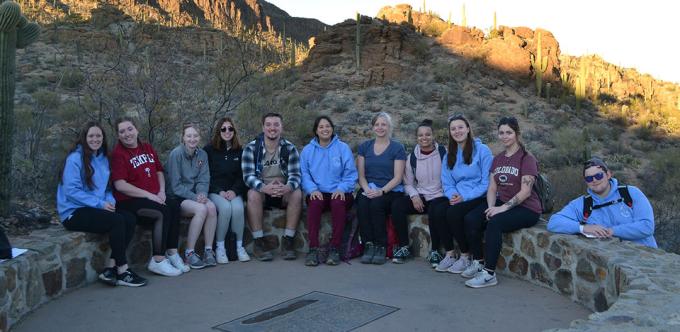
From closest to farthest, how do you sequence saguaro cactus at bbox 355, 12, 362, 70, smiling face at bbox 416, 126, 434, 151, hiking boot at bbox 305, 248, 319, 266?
hiking boot at bbox 305, 248, 319, 266, smiling face at bbox 416, 126, 434, 151, saguaro cactus at bbox 355, 12, 362, 70

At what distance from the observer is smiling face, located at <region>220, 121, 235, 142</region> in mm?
6543

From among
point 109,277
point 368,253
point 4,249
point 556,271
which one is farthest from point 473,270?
point 4,249

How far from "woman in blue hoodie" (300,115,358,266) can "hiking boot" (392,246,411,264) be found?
0.60m

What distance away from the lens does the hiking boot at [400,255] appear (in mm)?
6203

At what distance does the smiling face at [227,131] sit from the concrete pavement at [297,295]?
4.64 ft

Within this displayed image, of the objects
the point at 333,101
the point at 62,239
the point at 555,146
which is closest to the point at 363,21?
the point at 333,101

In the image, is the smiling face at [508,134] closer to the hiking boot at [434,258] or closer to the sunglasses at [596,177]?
the sunglasses at [596,177]

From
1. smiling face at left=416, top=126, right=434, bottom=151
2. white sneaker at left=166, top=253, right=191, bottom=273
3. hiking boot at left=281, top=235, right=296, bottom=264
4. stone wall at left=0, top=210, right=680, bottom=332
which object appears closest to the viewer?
stone wall at left=0, top=210, right=680, bottom=332

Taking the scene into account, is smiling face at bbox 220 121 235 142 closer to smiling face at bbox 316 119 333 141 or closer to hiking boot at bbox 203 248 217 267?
smiling face at bbox 316 119 333 141

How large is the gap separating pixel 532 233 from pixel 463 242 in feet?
2.28

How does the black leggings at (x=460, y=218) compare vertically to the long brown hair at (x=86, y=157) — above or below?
below

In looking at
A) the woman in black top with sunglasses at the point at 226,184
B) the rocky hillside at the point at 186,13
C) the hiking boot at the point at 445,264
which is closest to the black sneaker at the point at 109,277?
the woman in black top with sunglasses at the point at 226,184

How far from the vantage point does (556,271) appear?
505 centimetres

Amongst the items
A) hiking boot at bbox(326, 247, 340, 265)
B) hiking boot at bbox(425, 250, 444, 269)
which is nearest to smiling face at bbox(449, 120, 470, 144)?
hiking boot at bbox(425, 250, 444, 269)
